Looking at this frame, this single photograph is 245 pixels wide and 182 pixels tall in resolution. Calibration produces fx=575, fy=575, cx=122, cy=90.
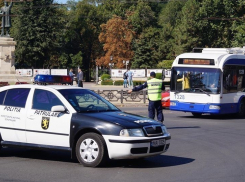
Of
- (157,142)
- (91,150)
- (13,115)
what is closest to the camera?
(91,150)

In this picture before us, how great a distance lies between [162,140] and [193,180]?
4.56 ft

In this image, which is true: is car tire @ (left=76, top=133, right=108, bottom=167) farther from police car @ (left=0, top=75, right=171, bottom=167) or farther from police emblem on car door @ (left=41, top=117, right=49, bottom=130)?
police emblem on car door @ (left=41, top=117, right=49, bottom=130)

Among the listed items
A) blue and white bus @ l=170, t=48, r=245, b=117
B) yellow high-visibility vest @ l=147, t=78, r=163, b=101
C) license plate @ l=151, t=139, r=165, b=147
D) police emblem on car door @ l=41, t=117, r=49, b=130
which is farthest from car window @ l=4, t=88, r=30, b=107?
blue and white bus @ l=170, t=48, r=245, b=117

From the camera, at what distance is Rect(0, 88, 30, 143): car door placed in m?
11.3

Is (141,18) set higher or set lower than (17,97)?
higher

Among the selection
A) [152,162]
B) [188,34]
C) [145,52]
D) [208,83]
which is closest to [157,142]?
[152,162]

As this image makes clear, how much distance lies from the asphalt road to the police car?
36 cm

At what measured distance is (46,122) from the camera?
36.1 feet

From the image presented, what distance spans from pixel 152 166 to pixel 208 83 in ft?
41.0

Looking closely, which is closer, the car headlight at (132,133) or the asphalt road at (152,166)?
the asphalt road at (152,166)

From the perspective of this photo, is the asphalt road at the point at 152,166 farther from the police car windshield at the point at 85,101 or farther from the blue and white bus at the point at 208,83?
the blue and white bus at the point at 208,83

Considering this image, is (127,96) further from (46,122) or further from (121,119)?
(121,119)

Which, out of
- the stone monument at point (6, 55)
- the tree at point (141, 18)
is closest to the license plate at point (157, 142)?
the stone monument at point (6, 55)

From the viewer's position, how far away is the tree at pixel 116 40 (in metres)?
90.2
